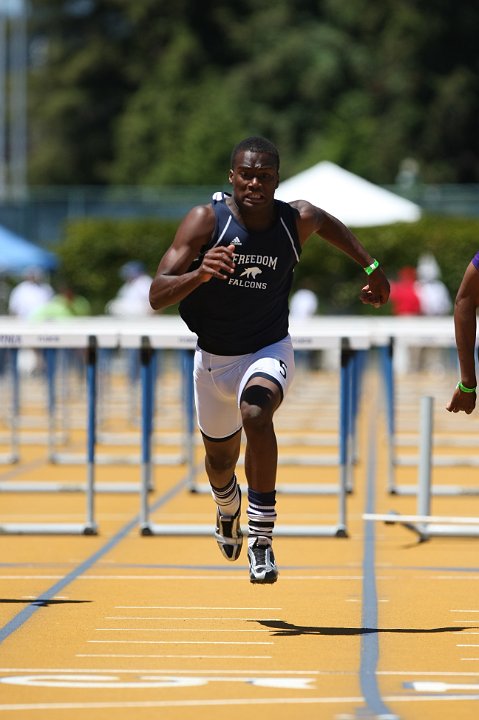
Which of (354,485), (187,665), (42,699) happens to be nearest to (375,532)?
(354,485)

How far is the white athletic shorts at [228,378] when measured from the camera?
8203 millimetres

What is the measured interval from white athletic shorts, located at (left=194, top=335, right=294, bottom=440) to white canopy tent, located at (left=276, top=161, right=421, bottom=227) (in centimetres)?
1413

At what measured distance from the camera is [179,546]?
10.7 m

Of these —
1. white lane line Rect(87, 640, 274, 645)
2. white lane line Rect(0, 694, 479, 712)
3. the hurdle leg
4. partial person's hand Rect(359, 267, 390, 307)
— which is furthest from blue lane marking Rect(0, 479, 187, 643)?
partial person's hand Rect(359, 267, 390, 307)

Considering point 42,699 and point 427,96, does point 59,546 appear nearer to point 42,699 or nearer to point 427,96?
point 42,699

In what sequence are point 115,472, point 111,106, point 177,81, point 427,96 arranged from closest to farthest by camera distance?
point 115,472
point 427,96
point 177,81
point 111,106

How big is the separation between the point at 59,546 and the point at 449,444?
8719 mm

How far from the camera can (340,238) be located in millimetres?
8492

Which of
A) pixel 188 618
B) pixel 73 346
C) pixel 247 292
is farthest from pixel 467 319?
pixel 73 346

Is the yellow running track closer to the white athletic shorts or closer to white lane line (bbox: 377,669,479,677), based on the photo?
white lane line (bbox: 377,669,479,677)

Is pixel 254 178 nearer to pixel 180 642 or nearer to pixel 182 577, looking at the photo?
pixel 180 642

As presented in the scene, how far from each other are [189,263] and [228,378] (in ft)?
2.21

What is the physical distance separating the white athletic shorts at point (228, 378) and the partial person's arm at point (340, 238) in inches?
18.6

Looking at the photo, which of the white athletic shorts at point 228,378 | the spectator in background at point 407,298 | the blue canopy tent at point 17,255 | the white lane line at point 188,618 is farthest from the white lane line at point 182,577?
the spectator in background at point 407,298
